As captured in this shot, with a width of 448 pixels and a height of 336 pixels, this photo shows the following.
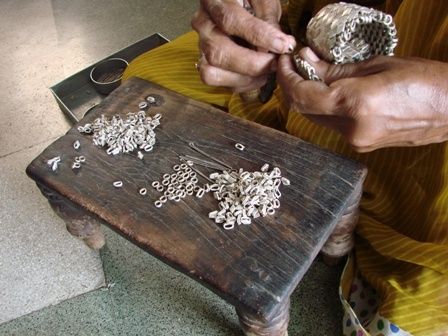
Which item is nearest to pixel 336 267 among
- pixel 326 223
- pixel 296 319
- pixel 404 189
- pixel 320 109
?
pixel 296 319

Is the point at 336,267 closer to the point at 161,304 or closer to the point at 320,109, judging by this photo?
the point at 161,304

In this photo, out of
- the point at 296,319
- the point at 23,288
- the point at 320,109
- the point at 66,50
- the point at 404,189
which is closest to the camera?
the point at 320,109

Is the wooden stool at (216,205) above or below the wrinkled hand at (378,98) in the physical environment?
below

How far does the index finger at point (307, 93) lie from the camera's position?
2.17 ft

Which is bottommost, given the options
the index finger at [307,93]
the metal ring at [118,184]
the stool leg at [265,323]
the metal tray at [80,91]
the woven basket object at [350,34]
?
the metal tray at [80,91]

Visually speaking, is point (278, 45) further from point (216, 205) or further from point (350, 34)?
point (216, 205)

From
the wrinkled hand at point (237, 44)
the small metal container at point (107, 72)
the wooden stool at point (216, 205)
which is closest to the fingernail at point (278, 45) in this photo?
the wrinkled hand at point (237, 44)

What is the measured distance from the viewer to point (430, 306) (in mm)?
831

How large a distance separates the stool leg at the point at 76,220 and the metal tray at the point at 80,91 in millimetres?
636

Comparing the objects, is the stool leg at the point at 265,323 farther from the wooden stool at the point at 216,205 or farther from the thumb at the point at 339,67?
the thumb at the point at 339,67

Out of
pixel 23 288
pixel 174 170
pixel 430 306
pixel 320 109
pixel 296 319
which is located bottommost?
pixel 23 288

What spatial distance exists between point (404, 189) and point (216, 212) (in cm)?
39

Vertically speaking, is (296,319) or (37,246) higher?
(296,319)

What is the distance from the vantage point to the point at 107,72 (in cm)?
175
